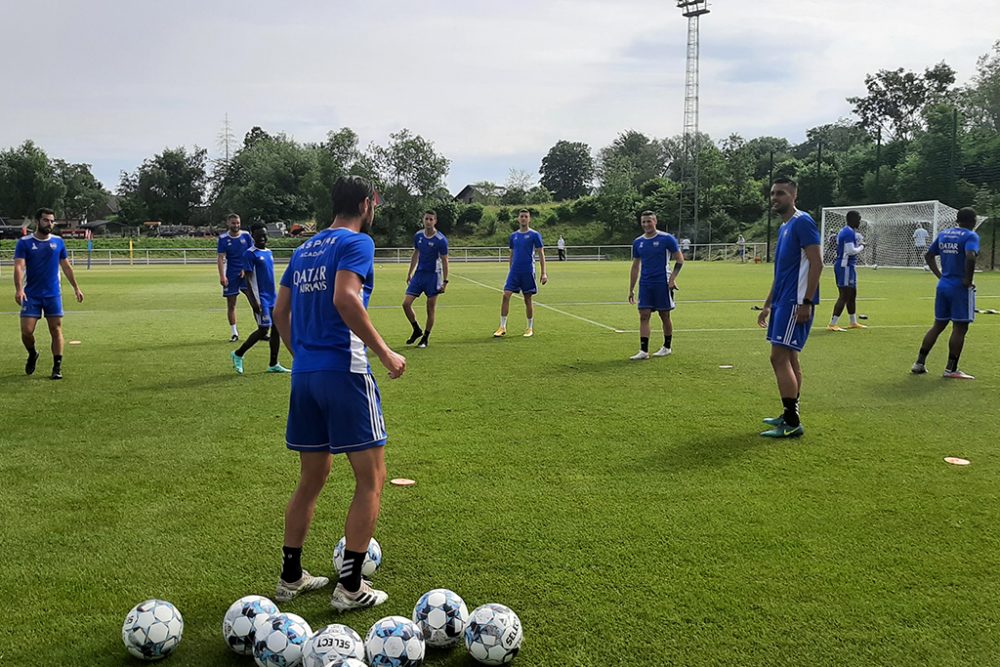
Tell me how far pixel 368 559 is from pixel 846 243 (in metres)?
13.7

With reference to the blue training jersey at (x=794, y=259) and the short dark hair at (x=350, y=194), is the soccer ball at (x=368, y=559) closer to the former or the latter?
the short dark hair at (x=350, y=194)

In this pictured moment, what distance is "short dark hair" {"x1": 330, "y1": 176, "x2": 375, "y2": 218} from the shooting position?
157 inches

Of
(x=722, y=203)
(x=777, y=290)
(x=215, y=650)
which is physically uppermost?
(x=722, y=203)

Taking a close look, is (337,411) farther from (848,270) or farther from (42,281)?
(848,270)

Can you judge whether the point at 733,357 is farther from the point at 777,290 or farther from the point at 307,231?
the point at 307,231

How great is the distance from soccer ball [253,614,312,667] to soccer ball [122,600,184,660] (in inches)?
15.1

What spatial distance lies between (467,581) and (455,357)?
790cm

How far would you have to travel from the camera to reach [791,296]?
288 inches

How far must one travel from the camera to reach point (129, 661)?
3479 millimetres

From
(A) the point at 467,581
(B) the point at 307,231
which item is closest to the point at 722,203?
(B) the point at 307,231

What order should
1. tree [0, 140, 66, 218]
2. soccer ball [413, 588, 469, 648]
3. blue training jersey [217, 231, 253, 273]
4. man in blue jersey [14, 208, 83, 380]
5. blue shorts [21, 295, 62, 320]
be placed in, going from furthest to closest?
tree [0, 140, 66, 218] < blue training jersey [217, 231, 253, 273] < blue shorts [21, 295, 62, 320] < man in blue jersey [14, 208, 83, 380] < soccer ball [413, 588, 469, 648]

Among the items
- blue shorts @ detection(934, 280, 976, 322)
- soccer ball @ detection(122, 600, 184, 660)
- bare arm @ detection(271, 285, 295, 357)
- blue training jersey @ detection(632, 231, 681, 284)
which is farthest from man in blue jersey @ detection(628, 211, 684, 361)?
soccer ball @ detection(122, 600, 184, 660)

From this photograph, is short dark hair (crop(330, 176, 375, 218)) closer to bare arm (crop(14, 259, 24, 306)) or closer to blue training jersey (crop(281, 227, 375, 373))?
blue training jersey (crop(281, 227, 375, 373))

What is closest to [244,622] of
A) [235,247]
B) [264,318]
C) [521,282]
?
[264,318]
